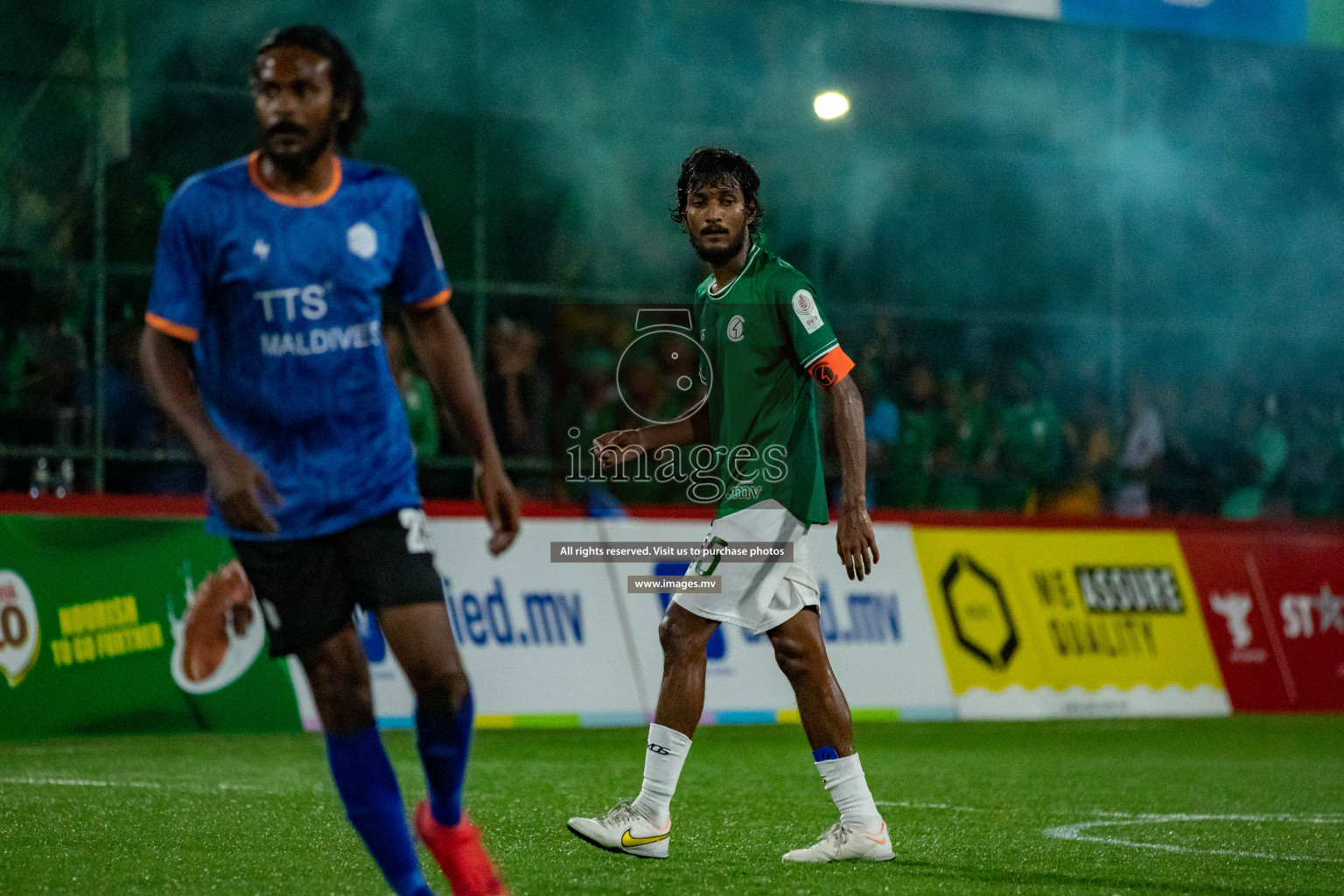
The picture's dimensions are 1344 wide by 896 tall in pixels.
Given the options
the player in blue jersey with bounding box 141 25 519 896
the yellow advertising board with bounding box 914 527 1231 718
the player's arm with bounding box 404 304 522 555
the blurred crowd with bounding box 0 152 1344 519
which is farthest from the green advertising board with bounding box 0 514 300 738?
the player's arm with bounding box 404 304 522 555

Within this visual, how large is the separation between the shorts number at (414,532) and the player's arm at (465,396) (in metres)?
0.16

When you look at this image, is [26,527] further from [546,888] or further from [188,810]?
[546,888]

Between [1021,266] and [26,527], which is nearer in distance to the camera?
[26,527]

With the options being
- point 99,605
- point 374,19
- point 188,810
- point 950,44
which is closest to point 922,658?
point 99,605

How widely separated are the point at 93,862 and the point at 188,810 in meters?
1.38

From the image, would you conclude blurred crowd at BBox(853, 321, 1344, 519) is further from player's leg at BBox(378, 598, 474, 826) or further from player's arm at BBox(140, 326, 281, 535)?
player's arm at BBox(140, 326, 281, 535)

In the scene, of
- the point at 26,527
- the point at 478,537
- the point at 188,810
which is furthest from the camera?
the point at 478,537

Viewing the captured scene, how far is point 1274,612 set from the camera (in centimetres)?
1376

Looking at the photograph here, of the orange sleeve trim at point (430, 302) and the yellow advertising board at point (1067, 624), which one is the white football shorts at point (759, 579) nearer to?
the orange sleeve trim at point (430, 302)

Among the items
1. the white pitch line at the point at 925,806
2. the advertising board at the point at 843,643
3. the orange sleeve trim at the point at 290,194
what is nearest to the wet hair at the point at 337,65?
the orange sleeve trim at the point at 290,194

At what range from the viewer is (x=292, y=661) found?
10.6 meters

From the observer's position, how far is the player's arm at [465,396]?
170 inches

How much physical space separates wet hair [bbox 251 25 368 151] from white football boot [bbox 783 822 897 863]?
8.74 feet

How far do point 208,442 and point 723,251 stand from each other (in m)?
2.16
